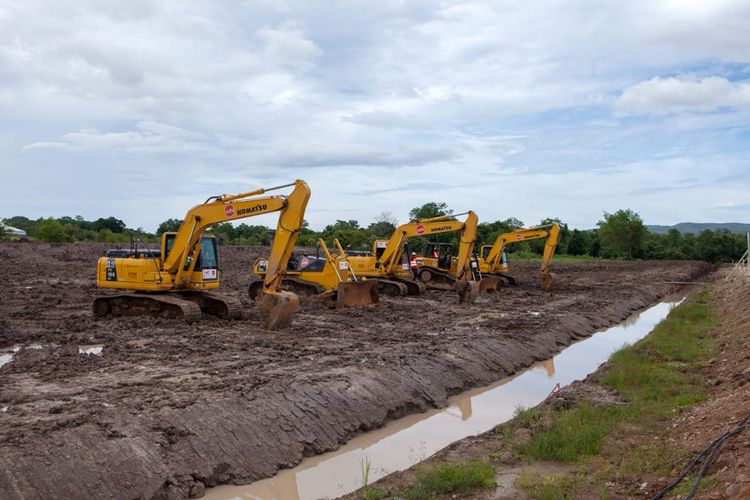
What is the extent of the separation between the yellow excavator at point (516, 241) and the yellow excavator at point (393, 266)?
5.12 metres

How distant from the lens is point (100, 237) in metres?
55.6

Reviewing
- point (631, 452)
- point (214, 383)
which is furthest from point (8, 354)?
point (631, 452)

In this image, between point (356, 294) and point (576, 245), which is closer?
point (356, 294)

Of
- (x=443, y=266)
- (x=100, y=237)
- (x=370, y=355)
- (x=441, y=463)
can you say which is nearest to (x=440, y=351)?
(x=370, y=355)

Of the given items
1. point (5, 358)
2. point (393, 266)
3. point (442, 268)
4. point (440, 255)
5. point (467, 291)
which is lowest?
point (5, 358)

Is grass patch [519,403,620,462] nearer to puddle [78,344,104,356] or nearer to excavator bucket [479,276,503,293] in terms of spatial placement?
puddle [78,344,104,356]

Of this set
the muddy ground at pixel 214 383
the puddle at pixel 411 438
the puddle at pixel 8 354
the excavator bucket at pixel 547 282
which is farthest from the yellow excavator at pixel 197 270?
the excavator bucket at pixel 547 282

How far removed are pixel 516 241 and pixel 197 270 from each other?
17170 millimetres

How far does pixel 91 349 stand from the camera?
42.9ft

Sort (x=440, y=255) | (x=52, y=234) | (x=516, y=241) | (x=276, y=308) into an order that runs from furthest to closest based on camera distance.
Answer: (x=52, y=234) → (x=516, y=241) → (x=440, y=255) → (x=276, y=308)

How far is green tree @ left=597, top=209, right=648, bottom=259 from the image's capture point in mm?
68250

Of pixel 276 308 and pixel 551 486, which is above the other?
pixel 276 308

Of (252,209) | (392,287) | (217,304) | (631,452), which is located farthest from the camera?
(392,287)

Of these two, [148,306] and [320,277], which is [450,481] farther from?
[320,277]
